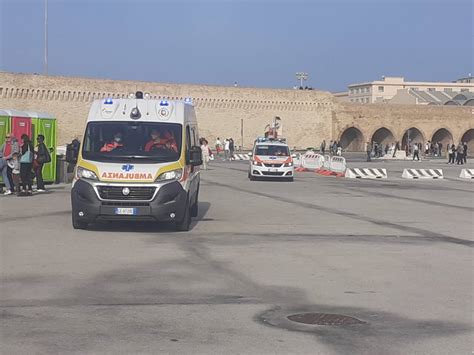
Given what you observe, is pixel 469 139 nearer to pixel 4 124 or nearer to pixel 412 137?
pixel 412 137

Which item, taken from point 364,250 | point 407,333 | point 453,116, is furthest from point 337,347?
point 453,116

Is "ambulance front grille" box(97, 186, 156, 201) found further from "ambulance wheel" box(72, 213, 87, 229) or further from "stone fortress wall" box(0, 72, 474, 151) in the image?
"stone fortress wall" box(0, 72, 474, 151)

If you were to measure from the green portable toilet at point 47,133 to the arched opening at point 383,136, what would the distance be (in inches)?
2482

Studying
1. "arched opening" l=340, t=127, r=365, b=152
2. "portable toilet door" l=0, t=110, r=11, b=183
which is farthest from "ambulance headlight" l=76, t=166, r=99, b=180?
"arched opening" l=340, t=127, r=365, b=152

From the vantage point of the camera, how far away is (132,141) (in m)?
13.3

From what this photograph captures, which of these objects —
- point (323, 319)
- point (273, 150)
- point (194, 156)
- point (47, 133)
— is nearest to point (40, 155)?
point (47, 133)

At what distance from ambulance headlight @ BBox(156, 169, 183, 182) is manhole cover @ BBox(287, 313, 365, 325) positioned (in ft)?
19.3

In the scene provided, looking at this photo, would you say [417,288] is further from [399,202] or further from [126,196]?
[399,202]

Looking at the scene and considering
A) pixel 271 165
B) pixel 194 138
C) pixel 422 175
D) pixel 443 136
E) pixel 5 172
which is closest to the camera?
pixel 194 138

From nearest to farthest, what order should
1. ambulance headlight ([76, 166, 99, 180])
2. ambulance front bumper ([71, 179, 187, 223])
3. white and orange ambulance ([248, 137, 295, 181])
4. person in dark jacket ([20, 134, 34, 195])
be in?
1. ambulance front bumper ([71, 179, 187, 223])
2. ambulance headlight ([76, 166, 99, 180])
3. person in dark jacket ([20, 134, 34, 195])
4. white and orange ambulance ([248, 137, 295, 181])

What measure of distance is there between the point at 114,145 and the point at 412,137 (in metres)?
77.6

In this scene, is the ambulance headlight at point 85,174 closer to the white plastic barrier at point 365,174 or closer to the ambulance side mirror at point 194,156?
the ambulance side mirror at point 194,156

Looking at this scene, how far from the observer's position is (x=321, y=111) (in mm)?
80375

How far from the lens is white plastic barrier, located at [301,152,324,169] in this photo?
40.4 metres
